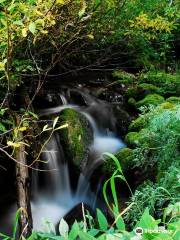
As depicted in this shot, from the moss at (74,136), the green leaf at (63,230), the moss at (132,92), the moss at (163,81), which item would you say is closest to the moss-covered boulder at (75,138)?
the moss at (74,136)

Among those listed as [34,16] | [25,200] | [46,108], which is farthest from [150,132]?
[46,108]

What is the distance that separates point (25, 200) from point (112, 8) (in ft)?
13.0

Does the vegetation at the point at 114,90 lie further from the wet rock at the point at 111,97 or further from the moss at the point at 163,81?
the wet rock at the point at 111,97

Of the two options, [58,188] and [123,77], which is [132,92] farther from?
[58,188]

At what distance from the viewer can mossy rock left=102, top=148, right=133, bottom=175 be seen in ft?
19.8

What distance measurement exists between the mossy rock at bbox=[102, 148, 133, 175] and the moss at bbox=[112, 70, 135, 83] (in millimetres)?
4008

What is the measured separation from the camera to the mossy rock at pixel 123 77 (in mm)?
10133

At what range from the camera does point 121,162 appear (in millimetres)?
6156

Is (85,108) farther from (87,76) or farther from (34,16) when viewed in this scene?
(34,16)

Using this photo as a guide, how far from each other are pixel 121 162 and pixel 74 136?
107 cm

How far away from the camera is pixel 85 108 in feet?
28.5

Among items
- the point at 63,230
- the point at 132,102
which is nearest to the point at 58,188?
the point at 132,102

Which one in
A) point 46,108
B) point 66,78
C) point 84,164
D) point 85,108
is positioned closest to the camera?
point 84,164

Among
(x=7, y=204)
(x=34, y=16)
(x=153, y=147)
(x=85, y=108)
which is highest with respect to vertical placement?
(x=34, y=16)
